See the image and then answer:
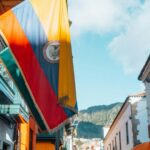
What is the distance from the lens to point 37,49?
596cm

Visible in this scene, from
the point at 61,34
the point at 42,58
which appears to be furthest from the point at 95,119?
the point at 42,58

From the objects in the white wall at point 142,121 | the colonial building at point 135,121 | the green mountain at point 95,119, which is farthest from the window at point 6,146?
the green mountain at point 95,119

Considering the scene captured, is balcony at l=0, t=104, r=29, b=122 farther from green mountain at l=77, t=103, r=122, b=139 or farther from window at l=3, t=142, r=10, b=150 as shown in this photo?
green mountain at l=77, t=103, r=122, b=139

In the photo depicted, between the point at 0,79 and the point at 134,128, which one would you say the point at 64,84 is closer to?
the point at 0,79

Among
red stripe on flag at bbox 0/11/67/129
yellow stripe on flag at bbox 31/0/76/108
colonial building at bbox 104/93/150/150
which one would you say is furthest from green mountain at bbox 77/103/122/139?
red stripe on flag at bbox 0/11/67/129

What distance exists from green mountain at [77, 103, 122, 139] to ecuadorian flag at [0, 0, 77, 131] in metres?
95.9

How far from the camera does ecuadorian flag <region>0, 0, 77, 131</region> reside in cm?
579

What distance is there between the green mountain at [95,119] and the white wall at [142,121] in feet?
253

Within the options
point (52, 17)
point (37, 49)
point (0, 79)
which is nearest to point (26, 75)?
point (37, 49)

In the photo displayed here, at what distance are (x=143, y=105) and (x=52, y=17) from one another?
1901 cm

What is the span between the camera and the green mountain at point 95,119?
11231 centimetres

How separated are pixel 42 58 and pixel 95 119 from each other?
121199mm

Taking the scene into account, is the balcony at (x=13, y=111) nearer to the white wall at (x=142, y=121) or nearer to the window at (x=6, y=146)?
the window at (x=6, y=146)

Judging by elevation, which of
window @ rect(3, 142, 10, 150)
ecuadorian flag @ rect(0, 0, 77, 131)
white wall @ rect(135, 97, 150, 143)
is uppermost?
white wall @ rect(135, 97, 150, 143)
